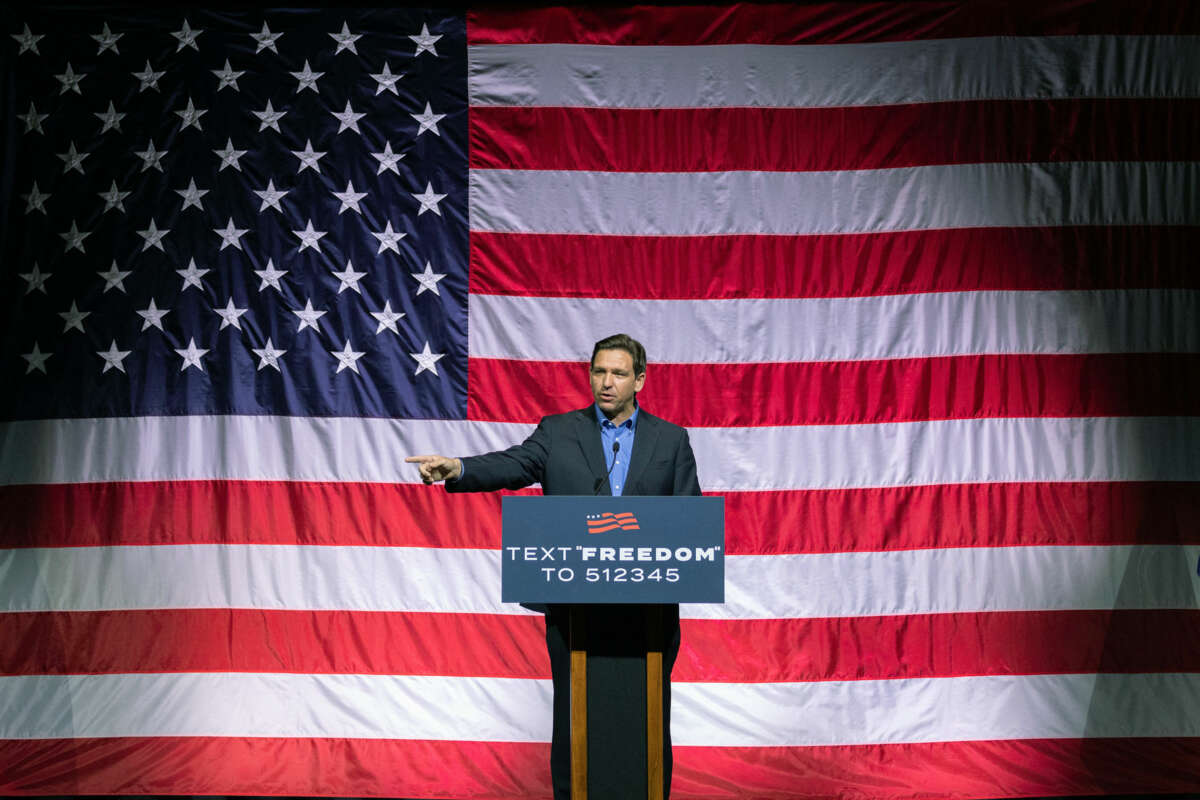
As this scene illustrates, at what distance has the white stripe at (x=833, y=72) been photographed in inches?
148

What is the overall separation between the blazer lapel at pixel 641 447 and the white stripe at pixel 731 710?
1.61 metres

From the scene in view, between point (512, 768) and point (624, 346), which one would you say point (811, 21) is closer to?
point (624, 346)

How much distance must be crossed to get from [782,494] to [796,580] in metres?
0.36

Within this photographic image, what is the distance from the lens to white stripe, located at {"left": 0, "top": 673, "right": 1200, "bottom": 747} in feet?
12.0

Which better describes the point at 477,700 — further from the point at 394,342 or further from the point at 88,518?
the point at 88,518

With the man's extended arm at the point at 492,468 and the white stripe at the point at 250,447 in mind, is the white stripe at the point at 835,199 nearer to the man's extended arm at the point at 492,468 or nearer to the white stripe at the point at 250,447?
the white stripe at the point at 250,447

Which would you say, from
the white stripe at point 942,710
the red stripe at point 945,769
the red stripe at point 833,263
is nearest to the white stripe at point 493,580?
the white stripe at point 942,710

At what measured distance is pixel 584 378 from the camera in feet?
12.3

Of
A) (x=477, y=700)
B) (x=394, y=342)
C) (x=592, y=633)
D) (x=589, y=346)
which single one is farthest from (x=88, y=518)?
(x=592, y=633)

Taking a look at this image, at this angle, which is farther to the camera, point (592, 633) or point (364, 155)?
point (364, 155)

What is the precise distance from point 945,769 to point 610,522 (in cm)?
241

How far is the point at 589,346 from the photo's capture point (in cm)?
374

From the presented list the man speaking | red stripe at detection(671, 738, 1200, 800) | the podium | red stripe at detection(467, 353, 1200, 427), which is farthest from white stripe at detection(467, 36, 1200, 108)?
red stripe at detection(671, 738, 1200, 800)

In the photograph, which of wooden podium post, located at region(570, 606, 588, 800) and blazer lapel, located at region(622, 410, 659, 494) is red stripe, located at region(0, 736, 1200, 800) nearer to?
wooden podium post, located at region(570, 606, 588, 800)
